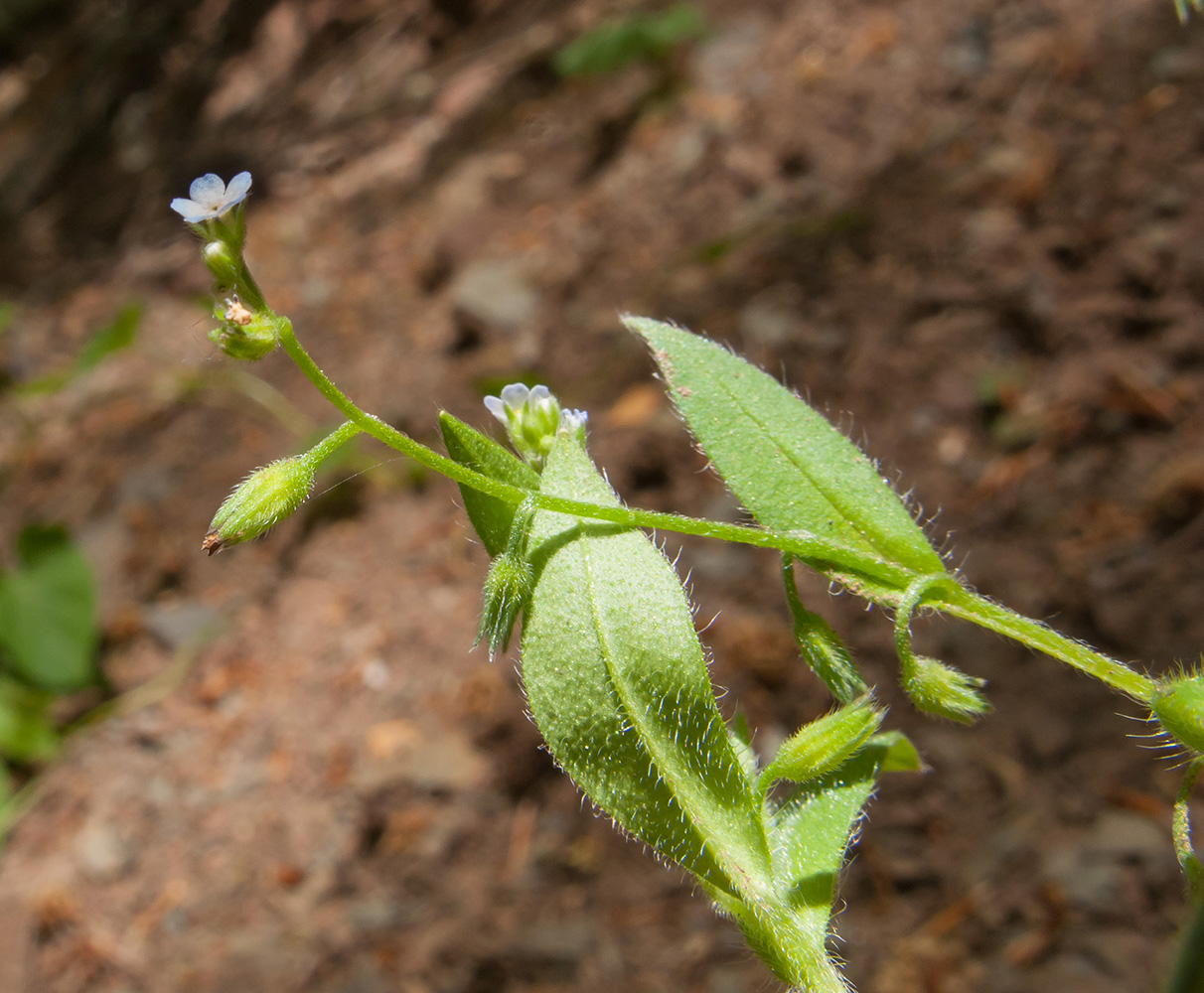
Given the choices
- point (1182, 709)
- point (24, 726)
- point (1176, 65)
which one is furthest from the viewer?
point (24, 726)

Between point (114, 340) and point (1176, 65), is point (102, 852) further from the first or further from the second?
point (1176, 65)

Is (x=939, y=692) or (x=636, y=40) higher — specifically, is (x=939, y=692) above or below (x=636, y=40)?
above

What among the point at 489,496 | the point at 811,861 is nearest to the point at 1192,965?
the point at 811,861

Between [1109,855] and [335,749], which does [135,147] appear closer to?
[335,749]

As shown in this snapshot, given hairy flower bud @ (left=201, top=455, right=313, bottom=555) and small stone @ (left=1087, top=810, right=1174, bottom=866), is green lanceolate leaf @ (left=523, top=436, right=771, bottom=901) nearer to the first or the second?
hairy flower bud @ (left=201, top=455, right=313, bottom=555)

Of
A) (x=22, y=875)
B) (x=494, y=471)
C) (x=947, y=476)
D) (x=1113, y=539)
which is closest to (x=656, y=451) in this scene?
(x=947, y=476)
